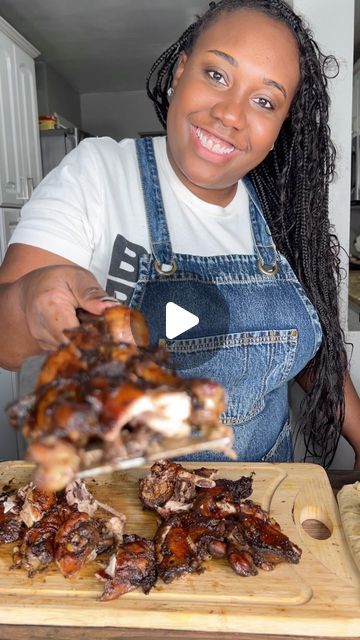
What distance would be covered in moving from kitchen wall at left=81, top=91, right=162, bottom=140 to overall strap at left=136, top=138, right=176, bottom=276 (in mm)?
6397

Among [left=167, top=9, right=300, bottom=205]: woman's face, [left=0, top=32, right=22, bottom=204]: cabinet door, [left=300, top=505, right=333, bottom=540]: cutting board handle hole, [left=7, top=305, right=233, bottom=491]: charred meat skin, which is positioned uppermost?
[left=0, top=32, right=22, bottom=204]: cabinet door

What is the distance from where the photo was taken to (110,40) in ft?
16.7

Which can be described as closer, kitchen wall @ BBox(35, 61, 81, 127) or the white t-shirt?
the white t-shirt

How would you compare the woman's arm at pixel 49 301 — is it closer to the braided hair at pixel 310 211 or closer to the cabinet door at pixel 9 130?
the braided hair at pixel 310 211

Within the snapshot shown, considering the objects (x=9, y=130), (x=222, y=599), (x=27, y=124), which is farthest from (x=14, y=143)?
(x=222, y=599)

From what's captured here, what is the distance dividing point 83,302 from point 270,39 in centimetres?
94

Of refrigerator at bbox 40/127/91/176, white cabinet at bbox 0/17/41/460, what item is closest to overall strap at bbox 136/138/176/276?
white cabinet at bbox 0/17/41/460

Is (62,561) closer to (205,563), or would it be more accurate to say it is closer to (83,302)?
(205,563)

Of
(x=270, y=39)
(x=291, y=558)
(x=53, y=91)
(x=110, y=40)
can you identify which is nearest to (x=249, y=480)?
(x=291, y=558)

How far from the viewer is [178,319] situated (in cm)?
147

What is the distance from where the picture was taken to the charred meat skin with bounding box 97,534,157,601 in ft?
3.59

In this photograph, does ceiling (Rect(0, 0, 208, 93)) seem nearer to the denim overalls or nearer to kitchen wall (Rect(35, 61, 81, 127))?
kitchen wall (Rect(35, 61, 81, 127))

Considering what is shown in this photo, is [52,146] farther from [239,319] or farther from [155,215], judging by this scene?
[239,319]

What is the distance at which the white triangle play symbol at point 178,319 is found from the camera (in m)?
1.45
